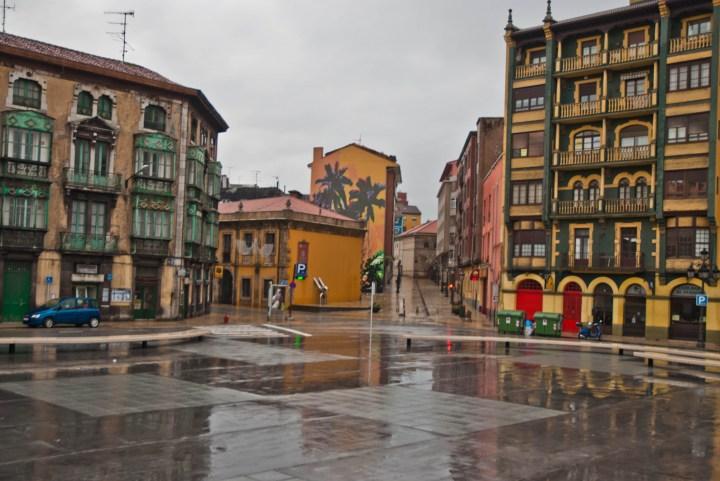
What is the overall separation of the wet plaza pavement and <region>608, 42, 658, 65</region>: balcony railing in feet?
84.2

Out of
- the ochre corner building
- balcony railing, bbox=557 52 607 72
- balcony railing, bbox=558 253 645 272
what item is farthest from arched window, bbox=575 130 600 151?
the ochre corner building

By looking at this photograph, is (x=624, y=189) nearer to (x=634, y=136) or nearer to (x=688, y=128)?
(x=634, y=136)

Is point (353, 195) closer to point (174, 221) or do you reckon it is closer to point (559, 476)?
point (174, 221)

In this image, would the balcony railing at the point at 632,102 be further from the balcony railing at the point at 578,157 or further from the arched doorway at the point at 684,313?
the arched doorway at the point at 684,313

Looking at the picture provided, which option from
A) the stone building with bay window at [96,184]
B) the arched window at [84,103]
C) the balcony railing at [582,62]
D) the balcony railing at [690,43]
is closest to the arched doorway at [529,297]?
the balcony railing at [582,62]

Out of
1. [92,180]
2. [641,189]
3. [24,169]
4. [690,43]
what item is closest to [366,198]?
[641,189]

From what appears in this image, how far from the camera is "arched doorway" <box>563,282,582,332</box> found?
46.5 metres

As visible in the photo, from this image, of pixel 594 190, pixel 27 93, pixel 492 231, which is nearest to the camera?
pixel 27 93

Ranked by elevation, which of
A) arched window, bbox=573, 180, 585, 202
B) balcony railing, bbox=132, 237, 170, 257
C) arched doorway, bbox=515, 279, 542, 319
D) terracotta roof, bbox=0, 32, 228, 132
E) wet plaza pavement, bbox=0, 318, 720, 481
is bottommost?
wet plaza pavement, bbox=0, 318, 720, 481

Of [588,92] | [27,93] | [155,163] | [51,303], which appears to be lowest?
[51,303]

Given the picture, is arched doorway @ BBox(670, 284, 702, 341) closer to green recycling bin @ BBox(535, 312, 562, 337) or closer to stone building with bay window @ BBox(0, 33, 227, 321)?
green recycling bin @ BBox(535, 312, 562, 337)

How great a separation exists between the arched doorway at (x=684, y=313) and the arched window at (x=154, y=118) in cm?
3206

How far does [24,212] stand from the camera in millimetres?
38094

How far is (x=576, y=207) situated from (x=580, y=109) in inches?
249
